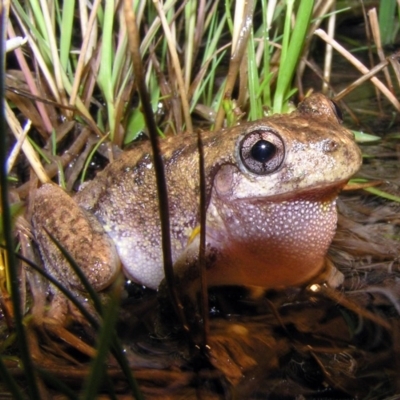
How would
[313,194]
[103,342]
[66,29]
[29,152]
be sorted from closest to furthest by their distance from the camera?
[103,342] < [313,194] < [29,152] < [66,29]

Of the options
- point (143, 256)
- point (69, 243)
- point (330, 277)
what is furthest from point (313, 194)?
point (69, 243)

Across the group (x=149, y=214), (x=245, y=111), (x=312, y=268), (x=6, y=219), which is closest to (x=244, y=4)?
(x=245, y=111)

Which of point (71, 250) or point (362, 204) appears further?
point (362, 204)

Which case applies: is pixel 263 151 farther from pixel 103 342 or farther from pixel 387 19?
pixel 387 19

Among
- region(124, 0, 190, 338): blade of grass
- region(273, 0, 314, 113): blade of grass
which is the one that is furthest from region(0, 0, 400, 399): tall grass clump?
region(124, 0, 190, 338): blade of grass

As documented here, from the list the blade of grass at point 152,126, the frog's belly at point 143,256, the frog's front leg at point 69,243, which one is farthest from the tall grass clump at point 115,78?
the blade of grass at point 152,126

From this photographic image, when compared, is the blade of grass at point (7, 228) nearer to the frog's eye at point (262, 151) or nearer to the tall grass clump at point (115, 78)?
the frog's eye at point (262, 151)

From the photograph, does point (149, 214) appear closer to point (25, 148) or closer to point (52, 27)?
point (25, 148)

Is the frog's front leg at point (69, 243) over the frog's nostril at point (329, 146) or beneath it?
beneath
